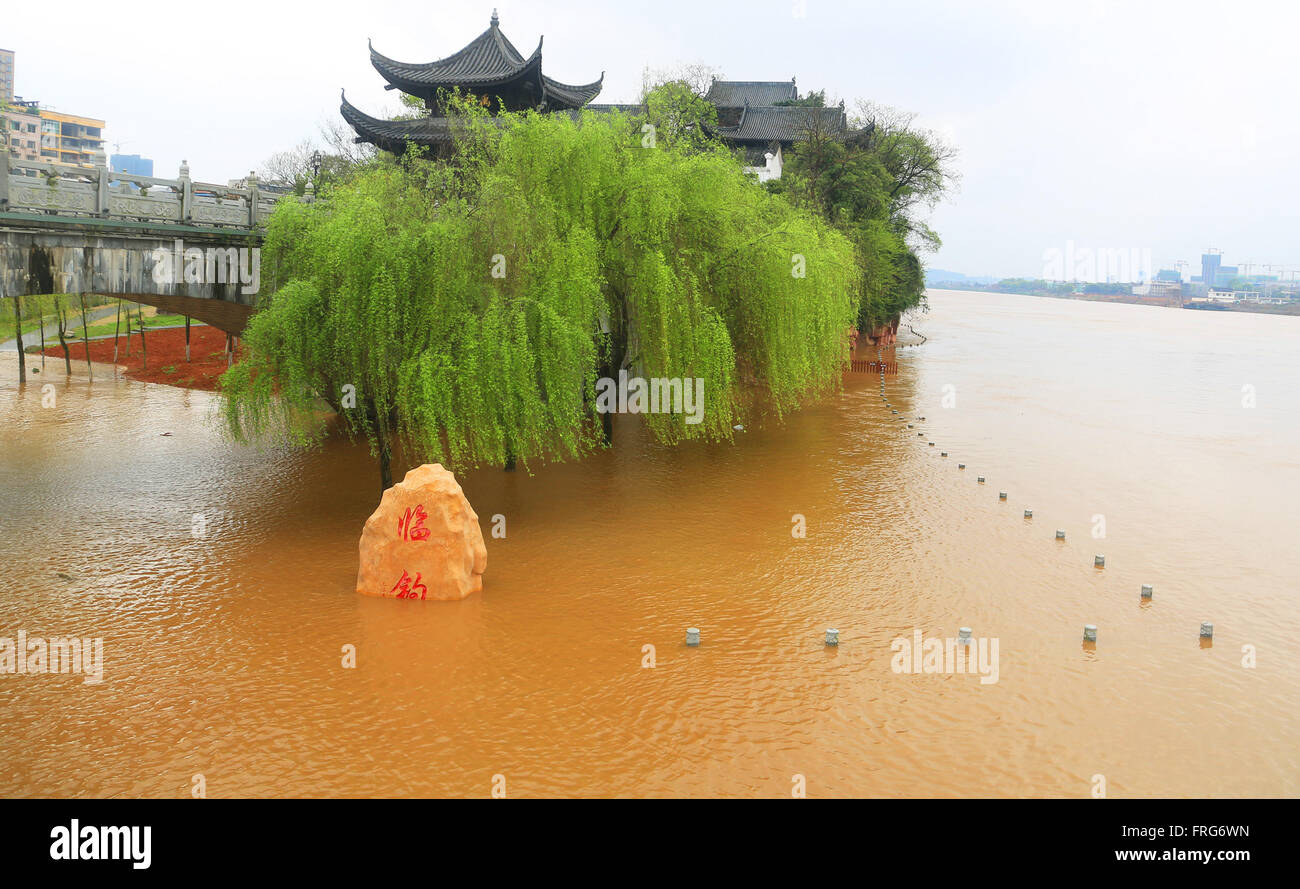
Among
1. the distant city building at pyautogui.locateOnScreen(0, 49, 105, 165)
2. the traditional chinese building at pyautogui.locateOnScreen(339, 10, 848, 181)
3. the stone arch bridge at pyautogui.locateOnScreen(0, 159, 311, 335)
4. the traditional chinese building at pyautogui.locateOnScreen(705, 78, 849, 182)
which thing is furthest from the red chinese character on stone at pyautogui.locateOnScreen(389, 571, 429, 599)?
the distant city building at pyautogui.locateOnScreen(0, 49, 105, 165)

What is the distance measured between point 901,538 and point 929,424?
1284 centimetres

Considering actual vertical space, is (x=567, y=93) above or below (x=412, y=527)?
above

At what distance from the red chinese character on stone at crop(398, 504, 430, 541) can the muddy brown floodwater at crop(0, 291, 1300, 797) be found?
3.15 ft

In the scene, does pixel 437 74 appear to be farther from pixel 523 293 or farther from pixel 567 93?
pixel 523 293

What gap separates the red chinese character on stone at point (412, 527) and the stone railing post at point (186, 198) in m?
8.44

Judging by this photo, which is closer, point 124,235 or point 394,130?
point 124,235

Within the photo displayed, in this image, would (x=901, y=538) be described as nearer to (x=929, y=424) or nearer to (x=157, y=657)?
(x=157, y=657)

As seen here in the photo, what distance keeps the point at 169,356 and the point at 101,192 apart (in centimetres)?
2503

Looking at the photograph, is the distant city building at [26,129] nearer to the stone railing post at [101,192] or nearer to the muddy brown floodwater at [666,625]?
the muddy brown floodwater at [666,625]

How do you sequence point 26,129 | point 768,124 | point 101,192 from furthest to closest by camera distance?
point 26,129
point 768,124
point 101,192

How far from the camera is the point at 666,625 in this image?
38.9 feet

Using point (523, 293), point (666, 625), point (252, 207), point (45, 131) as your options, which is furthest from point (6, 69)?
point (666, 625)

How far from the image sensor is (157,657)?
1068 centimetres
